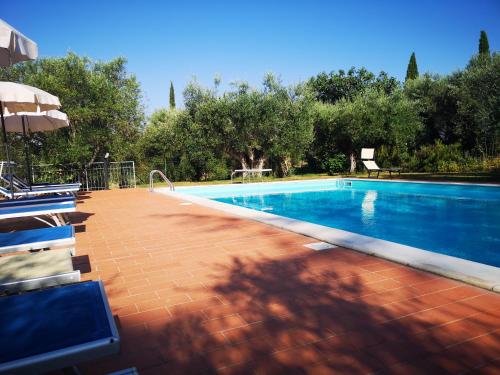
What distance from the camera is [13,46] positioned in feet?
14.2

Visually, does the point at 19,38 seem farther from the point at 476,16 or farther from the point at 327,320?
the point at 476,16

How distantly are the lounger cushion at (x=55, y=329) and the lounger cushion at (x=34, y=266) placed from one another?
1.93 ft

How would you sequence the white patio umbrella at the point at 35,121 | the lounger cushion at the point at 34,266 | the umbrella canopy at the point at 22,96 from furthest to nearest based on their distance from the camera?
the white patio umbrella at the point at 35,121 < the umbrella canopy at the point at 22,96 < the lounger cushion at the point at 34,266

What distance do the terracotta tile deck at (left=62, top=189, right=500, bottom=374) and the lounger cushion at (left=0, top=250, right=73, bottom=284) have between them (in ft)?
1.97

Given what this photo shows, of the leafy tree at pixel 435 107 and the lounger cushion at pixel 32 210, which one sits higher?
the leafy tree at pixel 435 107

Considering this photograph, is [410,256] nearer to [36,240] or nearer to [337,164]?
[36,240]

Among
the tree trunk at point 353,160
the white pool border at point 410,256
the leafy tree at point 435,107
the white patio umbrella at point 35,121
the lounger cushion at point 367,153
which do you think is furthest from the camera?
the tree trunk at point 353,160

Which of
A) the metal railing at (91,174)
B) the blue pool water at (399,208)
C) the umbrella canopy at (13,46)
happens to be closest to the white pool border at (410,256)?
the blue pool water at (399,208)

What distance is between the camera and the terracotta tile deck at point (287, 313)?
2180mm

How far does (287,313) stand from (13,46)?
443 centimetres

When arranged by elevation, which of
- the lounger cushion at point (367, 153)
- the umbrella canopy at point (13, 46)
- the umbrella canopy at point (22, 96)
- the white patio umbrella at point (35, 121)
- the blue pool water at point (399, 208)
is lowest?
the blue pool water at point (399, 208)

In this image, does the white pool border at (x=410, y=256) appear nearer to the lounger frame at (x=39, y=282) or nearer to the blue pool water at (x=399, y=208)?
the blue pool water at (x=399, y=208)

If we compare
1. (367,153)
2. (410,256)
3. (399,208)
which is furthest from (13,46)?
(367,153)

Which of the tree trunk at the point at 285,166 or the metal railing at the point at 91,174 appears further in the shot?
the tree trunk at the point at 285,166
